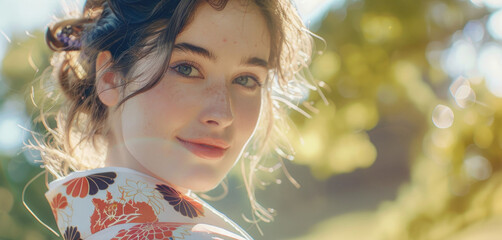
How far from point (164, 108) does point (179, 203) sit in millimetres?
201

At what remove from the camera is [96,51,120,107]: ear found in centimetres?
118

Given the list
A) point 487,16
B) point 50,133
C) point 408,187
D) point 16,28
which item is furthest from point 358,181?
point 50,133

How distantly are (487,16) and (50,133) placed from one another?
2455mm

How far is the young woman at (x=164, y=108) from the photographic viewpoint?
99 cm

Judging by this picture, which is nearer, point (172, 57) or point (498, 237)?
point (172, 57)

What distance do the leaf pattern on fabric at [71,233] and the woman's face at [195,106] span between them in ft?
0.67

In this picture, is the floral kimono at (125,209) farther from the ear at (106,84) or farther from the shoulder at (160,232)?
the ear at (106,84)

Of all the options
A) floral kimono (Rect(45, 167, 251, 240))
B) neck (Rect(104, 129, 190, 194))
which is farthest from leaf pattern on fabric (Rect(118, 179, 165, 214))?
neck (Rect(104, 129, 190, 194))

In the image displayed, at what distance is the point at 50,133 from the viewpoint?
1502mm

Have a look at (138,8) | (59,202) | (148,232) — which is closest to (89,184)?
(59,202)

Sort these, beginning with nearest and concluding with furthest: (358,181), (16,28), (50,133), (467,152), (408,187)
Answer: (50,133)
(16,28)
(467,152)
(408,187)
(358,181)

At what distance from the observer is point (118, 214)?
96cm

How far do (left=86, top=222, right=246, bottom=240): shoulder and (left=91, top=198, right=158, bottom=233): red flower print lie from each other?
0.01 meters

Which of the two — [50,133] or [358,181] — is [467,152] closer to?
[50,133]
